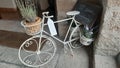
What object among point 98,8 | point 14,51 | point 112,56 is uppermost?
point 98,8

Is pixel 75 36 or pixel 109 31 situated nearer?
pixel 109 31

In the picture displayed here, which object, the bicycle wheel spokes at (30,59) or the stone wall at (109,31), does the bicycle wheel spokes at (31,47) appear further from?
the stone wall at (109,31)

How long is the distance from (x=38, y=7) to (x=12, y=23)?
23.3 inches

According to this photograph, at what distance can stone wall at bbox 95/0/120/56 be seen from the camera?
1.34m

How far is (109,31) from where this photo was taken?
4.90 feet

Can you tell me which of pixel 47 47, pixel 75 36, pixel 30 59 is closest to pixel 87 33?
pixel 75 36

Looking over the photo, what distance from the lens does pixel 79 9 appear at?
176cm

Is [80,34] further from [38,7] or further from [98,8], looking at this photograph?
[38,7]

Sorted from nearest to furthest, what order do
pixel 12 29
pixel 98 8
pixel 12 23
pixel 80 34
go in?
pixel 98 8, pixel 80 34, pixel 12 29, pixel 12 23

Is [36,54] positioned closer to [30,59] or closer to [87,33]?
[30,59]

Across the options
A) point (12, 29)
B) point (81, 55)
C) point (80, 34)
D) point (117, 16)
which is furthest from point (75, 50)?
point (12, 29)

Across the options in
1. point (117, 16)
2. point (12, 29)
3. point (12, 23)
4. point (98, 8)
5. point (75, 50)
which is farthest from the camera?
point (12, 23)

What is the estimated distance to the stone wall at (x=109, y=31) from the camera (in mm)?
1339

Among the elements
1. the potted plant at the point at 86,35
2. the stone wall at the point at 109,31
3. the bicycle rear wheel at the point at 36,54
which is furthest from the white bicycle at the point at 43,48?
the stone wall at the point at 109,31
